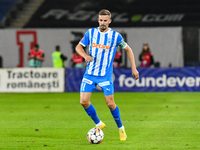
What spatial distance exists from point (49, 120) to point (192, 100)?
20.0 feet

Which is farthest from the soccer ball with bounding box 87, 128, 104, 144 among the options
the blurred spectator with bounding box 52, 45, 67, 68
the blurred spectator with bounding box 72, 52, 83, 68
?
the blurred spectator with bounding box 72, 52, 83, 68

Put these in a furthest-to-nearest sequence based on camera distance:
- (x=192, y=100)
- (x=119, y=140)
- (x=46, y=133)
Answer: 1. (x=192, y=100)
2. (x=46, y=133)
3. (x=119, y=140)

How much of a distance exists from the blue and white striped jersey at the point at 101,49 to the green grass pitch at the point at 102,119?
1114 mm

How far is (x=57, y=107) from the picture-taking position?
12023 millimetres

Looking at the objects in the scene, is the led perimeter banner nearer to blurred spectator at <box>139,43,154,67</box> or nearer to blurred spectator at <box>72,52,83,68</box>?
blurred spectator at <box>139,43,154,67</box>

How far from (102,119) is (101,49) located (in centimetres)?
299

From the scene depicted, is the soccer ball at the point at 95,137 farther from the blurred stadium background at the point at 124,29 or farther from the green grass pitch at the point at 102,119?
the blurred stadium background at the point at 124,29

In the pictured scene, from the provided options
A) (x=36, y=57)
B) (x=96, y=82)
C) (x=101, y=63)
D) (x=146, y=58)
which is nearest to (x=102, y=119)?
(x=96, y=82)

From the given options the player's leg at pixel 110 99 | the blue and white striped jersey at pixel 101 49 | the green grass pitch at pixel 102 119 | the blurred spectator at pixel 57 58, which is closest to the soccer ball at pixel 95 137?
the green grass pitch at pixel 102 119

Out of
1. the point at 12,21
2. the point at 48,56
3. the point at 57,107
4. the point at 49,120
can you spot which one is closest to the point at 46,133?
the point at 49,120

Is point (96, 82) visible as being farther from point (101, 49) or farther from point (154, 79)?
point (154, 79)

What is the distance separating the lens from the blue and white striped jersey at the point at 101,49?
22.1 ft

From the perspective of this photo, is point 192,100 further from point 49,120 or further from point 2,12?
point 2,12

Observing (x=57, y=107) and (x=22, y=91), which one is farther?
(x=22, y=91)
